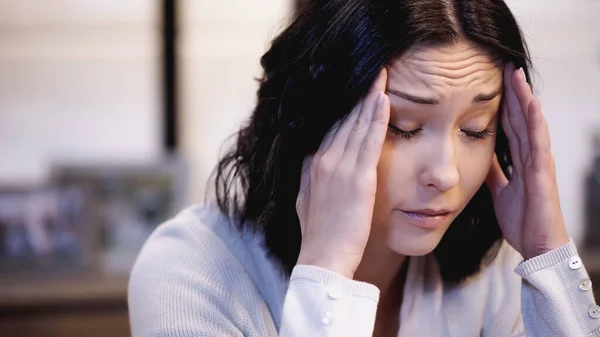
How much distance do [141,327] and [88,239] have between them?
1484mm

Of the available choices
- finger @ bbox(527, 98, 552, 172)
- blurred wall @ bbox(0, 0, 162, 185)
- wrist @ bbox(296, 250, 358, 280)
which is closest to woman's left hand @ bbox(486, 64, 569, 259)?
finger @ bbox(527, 98, 552, 172)

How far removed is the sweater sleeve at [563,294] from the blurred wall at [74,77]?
1.79 m

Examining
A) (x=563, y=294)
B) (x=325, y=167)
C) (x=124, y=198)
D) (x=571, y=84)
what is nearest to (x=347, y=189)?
(x=325, y=167)

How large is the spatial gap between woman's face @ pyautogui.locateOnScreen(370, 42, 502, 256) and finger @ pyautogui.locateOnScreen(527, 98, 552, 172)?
75 millimetres

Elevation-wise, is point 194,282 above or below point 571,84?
above

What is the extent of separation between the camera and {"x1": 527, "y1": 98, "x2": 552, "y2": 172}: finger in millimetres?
1235

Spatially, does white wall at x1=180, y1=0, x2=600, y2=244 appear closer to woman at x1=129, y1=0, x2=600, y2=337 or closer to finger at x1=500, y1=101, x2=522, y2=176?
woman at x1=129, y1=0, x2=600, y2=337

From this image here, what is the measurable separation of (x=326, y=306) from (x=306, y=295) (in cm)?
3

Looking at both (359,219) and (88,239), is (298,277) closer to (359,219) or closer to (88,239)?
(359,219)

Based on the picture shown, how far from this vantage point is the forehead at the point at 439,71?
110cm

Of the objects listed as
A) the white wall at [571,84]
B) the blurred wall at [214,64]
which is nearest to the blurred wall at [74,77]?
the blurred wall at [214,64]

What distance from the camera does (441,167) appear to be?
111 cm

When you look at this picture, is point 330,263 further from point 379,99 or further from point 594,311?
point 594,311

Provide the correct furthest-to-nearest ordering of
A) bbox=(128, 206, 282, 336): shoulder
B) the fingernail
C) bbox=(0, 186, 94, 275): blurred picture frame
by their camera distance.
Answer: bbox=(0, 186, 94, 275): blurred picture frame, bbox=(128, 206, 282, 336): shoulder, the fingernail
